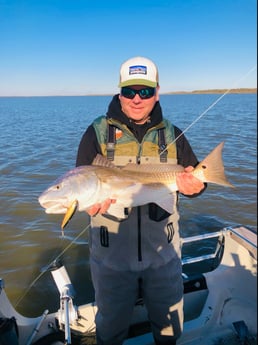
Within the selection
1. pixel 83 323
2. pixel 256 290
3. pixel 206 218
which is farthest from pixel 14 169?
pixel 256 290

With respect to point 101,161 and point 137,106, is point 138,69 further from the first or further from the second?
point 101,161

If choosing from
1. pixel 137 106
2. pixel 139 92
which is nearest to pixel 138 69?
pixel 139 92

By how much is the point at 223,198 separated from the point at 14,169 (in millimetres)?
9507

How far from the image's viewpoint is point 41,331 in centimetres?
414

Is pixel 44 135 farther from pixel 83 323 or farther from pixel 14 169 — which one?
pixel 83 323

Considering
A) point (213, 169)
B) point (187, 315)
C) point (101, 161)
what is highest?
point (101, 161)

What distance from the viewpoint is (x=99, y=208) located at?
3320 millimetres

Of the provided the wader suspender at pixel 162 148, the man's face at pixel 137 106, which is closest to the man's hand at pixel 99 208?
the wader suspender at pixel 162 148

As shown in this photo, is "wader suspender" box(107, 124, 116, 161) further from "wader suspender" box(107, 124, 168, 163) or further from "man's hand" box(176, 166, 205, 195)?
"man's hand" box(176, 166, 205, 195)

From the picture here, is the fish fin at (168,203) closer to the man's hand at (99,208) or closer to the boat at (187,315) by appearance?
the man's hand at (99,208)

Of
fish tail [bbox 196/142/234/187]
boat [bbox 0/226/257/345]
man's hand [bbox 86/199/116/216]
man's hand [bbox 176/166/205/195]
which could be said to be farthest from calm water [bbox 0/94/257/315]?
man's hand [bbox 86/199/116/216]

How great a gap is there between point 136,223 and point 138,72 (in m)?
1.69

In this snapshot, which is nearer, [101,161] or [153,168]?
[101,161]

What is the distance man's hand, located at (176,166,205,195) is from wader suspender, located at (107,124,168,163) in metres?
0.29
